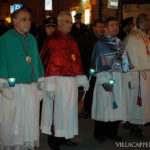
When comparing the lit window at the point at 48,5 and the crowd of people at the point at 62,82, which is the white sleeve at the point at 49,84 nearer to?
the crowd of people at the point at 62,82

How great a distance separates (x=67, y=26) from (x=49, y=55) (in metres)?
0.61

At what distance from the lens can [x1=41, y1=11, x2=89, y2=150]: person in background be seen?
501 centimetres

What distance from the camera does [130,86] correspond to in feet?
19.6

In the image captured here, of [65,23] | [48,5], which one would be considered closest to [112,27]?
[65,23]

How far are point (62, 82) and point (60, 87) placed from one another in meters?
0.09

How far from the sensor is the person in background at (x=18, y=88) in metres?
4.34

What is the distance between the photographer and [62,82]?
5.04 meters

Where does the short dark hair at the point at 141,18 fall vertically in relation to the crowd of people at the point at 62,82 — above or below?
above

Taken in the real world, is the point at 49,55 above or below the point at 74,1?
below

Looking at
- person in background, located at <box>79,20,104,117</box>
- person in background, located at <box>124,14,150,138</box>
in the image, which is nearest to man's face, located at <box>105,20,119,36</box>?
person in background, located at <box>124,14,150,138</box>

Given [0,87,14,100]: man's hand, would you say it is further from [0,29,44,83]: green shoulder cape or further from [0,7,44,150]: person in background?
[0,29,44,83]: green shoulder cape

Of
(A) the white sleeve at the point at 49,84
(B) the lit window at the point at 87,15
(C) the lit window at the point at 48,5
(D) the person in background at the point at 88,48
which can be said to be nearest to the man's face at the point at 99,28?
(D) the person in background at the point at 88,48

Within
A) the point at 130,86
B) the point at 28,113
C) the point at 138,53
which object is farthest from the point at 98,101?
the point at 28,113

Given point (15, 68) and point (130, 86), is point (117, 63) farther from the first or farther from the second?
point (15, 68)
